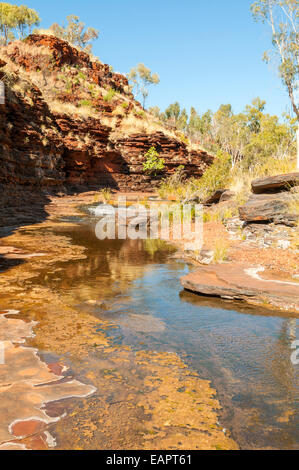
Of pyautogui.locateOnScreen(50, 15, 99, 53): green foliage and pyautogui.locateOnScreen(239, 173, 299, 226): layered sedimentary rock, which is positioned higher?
pyautogui.locateOnScreen(50, 15, 99, 53): green foliage

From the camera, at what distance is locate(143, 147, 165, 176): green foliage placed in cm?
2800

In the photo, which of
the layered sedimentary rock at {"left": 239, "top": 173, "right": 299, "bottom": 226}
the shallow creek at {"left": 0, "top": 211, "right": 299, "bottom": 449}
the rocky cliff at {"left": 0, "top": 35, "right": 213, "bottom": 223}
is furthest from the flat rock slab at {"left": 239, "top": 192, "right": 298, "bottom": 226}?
the rocky cliff at {"left": 0, "top": 35, "right": 213, "bottom": 223}

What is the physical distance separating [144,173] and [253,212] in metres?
20.9

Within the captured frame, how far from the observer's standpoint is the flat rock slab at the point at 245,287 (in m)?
4.56

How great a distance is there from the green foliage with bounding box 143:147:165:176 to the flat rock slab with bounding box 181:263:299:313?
907 inches

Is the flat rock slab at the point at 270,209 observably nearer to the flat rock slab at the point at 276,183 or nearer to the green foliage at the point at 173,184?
the flat rock slab at the point at 276,183

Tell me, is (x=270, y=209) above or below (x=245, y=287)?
above

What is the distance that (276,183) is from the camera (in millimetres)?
8852

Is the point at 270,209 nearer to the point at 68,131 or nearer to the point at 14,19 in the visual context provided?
the point at 68,131

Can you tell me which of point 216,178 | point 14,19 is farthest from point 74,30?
point 216,178

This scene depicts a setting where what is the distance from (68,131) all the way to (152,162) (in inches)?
303

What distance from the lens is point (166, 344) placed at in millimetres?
3406

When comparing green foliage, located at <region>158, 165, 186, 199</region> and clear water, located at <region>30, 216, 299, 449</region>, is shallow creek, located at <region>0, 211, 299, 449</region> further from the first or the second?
green foliage, located at <region>158, 165, 186, 199</region>

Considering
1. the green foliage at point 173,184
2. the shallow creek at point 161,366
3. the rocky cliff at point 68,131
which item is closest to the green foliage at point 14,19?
the rocky cliff at point 68,131
